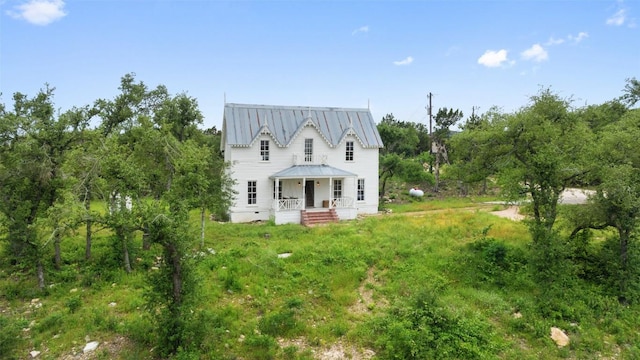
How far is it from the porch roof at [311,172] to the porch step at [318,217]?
2210 millimetres

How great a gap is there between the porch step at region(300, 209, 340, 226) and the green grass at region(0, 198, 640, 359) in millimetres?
5017

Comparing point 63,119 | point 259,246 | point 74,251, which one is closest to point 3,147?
point 63,119

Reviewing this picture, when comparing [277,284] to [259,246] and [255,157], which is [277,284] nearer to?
[259,246]

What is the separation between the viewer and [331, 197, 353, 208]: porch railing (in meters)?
23.0

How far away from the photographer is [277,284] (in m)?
11.7

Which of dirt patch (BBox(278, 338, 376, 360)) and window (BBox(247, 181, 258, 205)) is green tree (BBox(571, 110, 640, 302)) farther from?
window (BBox(247, 181, 258, 205))

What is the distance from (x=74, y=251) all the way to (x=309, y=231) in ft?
33.1

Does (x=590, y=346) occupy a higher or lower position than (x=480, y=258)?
lower

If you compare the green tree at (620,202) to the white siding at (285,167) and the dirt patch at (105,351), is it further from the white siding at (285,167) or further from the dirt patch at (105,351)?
the dirt patch at (105,351)

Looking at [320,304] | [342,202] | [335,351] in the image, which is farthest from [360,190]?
[335,351]

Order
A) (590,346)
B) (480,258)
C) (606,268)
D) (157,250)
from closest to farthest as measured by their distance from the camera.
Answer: (590,346) < (606,268) < (480,258) < (157,250)

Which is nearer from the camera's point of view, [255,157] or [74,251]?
[74,251]

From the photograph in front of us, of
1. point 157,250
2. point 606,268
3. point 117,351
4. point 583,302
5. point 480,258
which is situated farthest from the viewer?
point 157,250

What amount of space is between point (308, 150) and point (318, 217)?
462 cm
